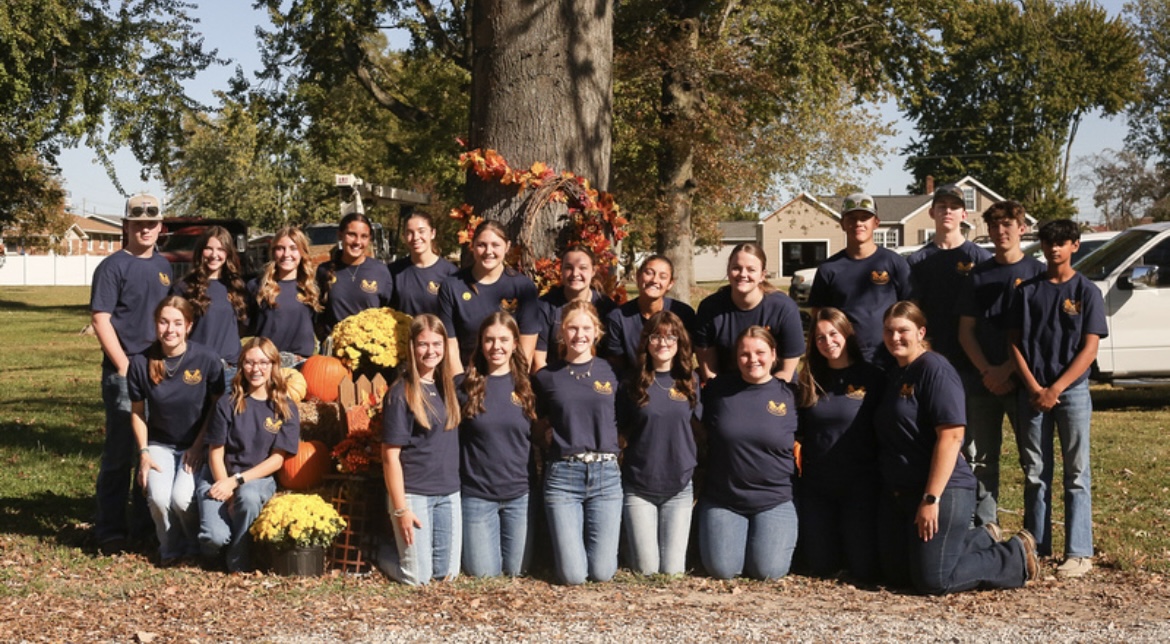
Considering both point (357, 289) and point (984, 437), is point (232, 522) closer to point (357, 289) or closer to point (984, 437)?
point (357, 289)

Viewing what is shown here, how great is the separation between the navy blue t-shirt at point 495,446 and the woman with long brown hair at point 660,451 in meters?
0.60

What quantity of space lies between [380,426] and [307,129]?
1683cm

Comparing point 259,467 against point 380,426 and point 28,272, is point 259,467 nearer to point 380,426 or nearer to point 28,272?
point 380,426

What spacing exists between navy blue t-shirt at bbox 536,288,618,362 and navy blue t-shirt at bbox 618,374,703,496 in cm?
59

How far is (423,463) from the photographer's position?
255 inches

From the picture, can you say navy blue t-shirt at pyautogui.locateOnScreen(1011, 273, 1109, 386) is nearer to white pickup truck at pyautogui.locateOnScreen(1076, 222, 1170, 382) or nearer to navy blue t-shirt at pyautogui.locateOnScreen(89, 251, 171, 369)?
navy blue t-shirt at pyautogui.locateOnScreen(89, 251, 171, 369)

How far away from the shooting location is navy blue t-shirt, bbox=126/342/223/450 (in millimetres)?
6895

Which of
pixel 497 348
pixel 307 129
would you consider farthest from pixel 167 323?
pixel 307 129

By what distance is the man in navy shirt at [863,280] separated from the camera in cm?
713

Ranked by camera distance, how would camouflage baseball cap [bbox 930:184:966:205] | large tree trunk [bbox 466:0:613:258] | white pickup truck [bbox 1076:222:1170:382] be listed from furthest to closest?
white pickup truck [bbox 1076:222:1170:382] → large tree trunk [bbox 466:0:613:258] → camouflage baseball cap [bbox 930:184:966:205]

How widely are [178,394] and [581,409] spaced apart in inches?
90.5

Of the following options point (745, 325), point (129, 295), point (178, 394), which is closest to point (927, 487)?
point (745, 325)

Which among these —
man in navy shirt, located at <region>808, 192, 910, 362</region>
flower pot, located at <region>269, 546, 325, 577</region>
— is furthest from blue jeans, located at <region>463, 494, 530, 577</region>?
man in navy shirt, located at <region>808, 192, 910, 362</region>

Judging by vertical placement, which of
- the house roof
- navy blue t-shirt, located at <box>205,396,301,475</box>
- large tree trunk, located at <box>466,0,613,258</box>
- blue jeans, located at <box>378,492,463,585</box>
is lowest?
blue jeans, located at <box>378,492,463,585</box>
